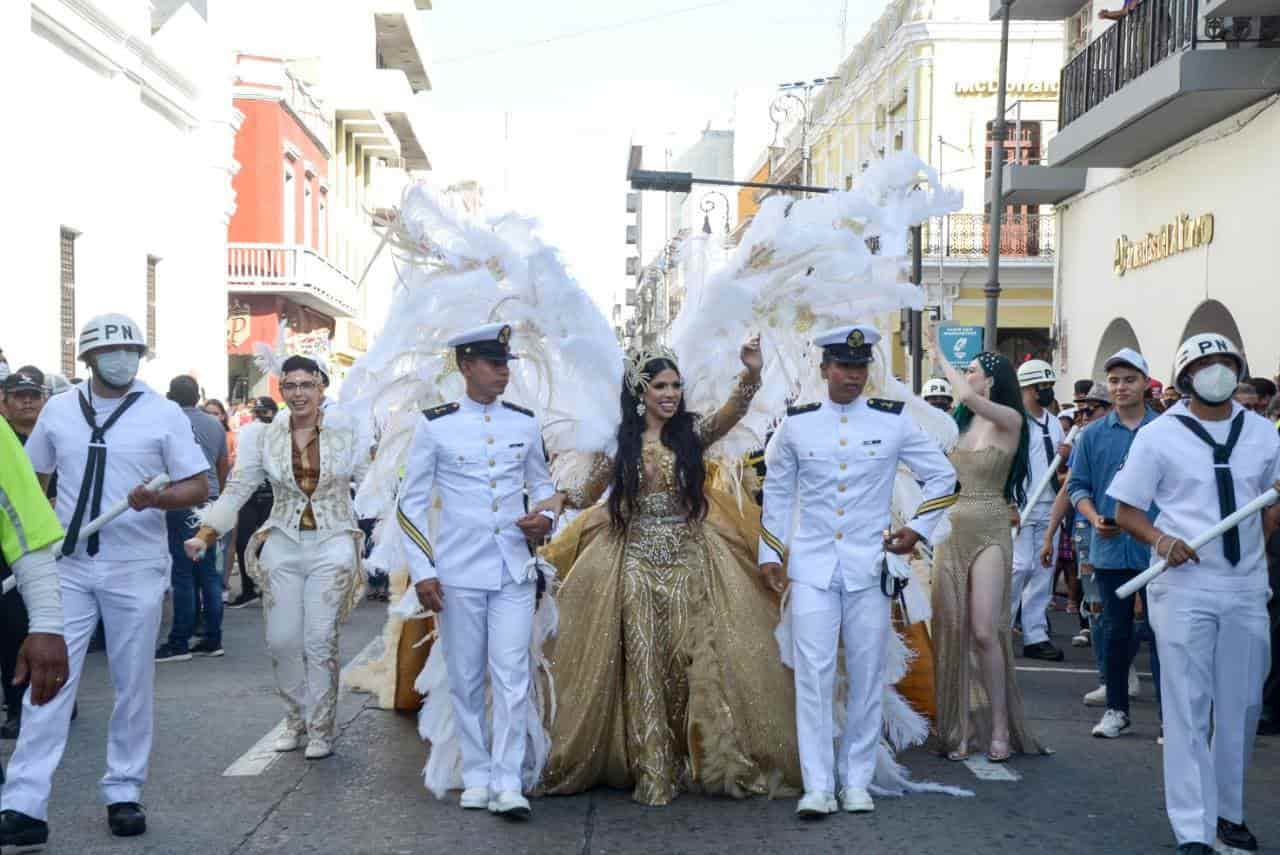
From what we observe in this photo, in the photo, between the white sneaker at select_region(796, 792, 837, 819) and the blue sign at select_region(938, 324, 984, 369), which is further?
the blue sign at select_region(938, 324, 984, 369)

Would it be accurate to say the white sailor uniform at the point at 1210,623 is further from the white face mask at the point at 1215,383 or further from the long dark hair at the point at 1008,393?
the long dark hair at the point at 1008,393

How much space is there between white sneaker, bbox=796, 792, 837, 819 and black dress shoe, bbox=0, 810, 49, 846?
9.48ft


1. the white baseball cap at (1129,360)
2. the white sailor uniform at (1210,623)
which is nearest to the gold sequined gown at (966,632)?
the white baseball cap at (1129,360)

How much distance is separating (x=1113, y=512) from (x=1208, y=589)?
2.58 meters

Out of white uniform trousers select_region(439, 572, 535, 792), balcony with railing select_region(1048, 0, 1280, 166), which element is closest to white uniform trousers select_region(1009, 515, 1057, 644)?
white uniform trousers select_region(439, 572, 535, 792)

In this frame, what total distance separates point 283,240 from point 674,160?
77.8 metres

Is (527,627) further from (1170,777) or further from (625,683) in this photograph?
(1170,777)

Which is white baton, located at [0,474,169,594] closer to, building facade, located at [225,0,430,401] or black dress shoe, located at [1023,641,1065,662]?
black dress shoe, located at [1023,641,1065,662]

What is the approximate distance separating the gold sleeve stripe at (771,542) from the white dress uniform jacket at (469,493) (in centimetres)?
100

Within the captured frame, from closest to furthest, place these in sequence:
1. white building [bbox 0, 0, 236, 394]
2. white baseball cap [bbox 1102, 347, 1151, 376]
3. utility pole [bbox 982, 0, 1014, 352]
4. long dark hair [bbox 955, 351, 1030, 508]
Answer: long dark hair [bbox 955, 351, 1030, 508] → white baseball cap [bbox 1102, 347, 1151, 376] → white building [bbox 0, 0, 236, 394] → utility pole [bbox 982, 0, 1014, 352]

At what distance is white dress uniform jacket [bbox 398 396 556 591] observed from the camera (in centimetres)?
676

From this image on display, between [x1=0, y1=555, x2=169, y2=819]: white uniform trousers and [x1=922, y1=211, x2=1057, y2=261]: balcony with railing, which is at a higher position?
[x1=922, y1=211, x2=1057, y2=261]: balcony with railing

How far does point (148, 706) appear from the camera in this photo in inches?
253

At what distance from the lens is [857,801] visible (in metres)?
6.60
